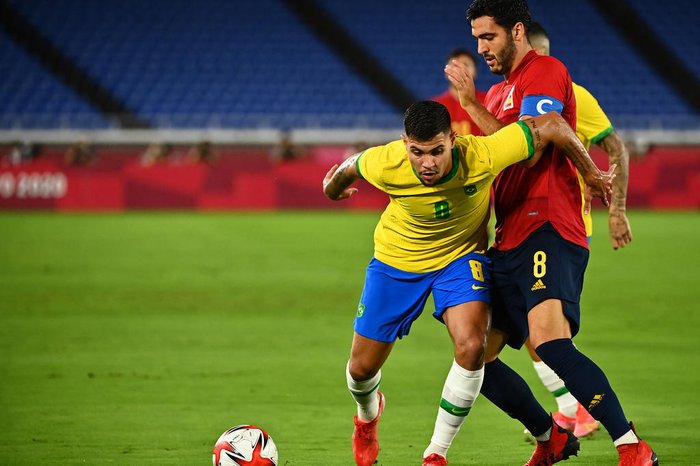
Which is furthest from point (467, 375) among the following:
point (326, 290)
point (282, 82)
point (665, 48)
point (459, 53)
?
point (665, 48)

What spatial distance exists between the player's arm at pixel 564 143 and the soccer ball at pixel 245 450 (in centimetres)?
192

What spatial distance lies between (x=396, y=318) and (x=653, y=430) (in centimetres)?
191

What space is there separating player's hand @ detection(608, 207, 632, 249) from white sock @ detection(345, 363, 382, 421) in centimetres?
145

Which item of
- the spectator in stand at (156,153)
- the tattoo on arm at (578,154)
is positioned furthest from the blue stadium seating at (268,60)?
the tattoo on arm at (578,154)

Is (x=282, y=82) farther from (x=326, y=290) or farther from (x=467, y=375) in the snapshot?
(x=467, y=375)

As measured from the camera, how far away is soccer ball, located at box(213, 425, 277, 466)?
5.35 metres

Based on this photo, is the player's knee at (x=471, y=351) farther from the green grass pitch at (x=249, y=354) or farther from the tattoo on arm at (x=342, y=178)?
the tattoo on arm at (x=342, y=178)

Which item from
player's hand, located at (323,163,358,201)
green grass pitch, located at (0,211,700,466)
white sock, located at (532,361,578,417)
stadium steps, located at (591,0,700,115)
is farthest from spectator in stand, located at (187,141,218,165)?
player's hand, located at (323,163,358,201)

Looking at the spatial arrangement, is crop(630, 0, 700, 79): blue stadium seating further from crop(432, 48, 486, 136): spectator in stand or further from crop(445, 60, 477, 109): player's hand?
→ crop(445, 60, 477, 109): player's hand

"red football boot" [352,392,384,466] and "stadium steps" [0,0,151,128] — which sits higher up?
"stadium steps" [0,0,151,128]

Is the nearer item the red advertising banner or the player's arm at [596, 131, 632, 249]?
the player's arm at [596, 131, 632, 249]

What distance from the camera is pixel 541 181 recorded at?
5.46 metres

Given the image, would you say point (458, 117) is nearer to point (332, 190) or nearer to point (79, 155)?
point (332, 190)

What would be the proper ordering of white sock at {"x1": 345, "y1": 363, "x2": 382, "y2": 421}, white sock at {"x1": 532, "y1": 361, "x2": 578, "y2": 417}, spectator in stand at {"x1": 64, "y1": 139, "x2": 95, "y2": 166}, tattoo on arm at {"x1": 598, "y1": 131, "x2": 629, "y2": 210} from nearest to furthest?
1. white sock at {"x1": 345, "y1": 363, "x2": 382, "y2": 421}
2. tattoo on arm at {"x1": 598, "y1": 131, "x2": 629, "y2": 210}
3. white sock at {"x1": 532, "y1": 361, "x2": 578, "y2": 417}
4. spectator in stand at {"x1": 64, "y1": 139, "x2": 95, "y2": 166}
